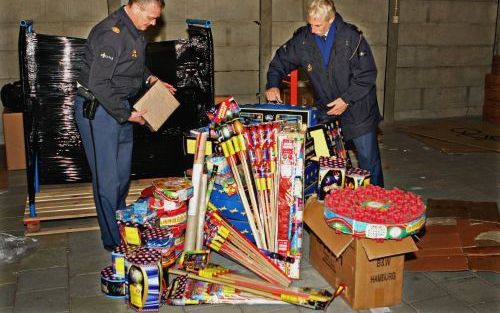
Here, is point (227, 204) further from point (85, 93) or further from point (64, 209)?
point (64, 209)

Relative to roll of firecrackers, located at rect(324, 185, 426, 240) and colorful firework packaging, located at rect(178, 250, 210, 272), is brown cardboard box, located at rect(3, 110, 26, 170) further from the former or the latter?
roll of firecrackers, located at rect(324, 185, 426, 240)

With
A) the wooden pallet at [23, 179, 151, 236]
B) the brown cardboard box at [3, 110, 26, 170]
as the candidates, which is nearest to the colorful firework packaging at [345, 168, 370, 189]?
the wooden pallet at [23, 179, 151, 236]

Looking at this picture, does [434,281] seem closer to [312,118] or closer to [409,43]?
[312,118]

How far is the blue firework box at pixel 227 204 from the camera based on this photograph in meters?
3.94

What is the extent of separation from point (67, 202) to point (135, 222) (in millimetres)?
1423

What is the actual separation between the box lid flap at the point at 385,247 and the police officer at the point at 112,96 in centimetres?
175

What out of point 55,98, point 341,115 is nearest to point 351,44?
point 341,115

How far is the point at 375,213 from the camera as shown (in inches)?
125

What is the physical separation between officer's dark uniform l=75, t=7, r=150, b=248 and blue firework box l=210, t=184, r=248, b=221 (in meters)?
0.67

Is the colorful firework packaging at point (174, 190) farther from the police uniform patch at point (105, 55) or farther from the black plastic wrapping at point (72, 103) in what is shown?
the black plastic wrapping at point (72, 103)

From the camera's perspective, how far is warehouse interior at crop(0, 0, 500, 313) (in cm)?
361

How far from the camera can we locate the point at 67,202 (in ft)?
15.7

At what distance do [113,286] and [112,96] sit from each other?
1200 mm

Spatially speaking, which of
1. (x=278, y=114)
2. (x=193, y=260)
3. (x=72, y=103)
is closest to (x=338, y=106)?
(x=278, y=114)
